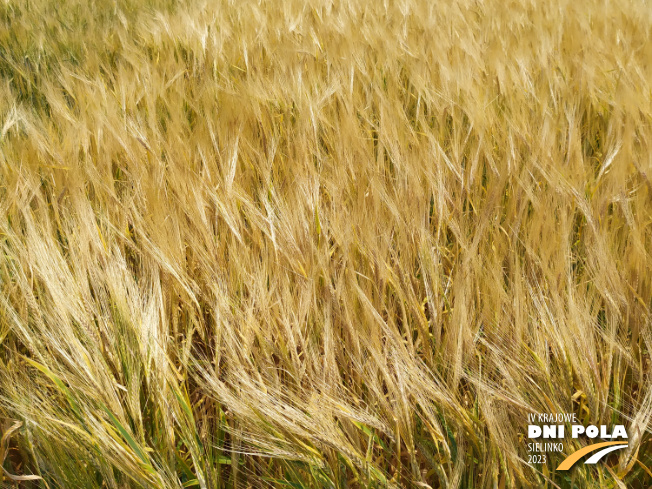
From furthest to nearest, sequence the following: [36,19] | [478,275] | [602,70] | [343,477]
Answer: [36,19] < [602,70] < [478,275] < [343,477]

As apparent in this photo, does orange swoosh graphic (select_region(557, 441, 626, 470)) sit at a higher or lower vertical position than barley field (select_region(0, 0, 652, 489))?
lower

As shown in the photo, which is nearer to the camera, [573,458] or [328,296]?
[573,458]

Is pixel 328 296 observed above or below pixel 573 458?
above

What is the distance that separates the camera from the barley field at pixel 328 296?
0.53 metres

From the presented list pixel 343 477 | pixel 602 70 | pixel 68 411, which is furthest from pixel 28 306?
pixel 602 70

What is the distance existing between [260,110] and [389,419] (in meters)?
0.87

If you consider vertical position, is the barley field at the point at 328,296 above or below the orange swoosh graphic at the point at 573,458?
above

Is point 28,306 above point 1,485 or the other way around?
above

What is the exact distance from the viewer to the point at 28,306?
674 millimetres

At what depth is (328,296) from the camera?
629 mm

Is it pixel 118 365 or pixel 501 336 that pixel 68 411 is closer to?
pixel 118 365

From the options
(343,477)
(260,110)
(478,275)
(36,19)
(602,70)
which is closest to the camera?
(343,477)

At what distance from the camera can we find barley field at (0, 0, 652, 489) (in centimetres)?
53

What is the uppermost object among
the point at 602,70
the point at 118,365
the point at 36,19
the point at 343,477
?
the point at 36,19
